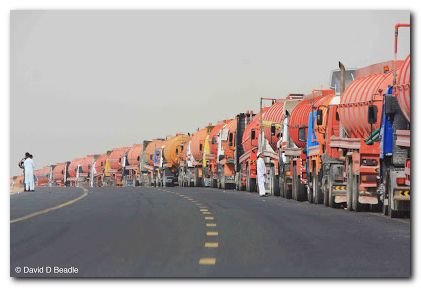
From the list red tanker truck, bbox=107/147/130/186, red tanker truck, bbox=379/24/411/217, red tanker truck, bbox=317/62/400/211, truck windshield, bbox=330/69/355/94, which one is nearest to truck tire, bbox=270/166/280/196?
truck windshield, bbox=330/69/355/94

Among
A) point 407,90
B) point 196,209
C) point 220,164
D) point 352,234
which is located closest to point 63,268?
point 352,234

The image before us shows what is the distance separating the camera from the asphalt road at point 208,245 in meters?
11.6

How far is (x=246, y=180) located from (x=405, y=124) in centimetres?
2470

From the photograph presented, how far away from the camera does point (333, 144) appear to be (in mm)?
27938

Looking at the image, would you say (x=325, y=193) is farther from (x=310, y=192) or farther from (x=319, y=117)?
(x=310, y=192)

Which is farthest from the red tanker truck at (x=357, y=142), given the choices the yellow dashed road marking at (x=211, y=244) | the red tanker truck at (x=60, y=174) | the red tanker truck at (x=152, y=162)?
the red tanker truck at (x=60, y=174)

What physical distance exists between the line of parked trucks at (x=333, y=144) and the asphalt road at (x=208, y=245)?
1.74 meters

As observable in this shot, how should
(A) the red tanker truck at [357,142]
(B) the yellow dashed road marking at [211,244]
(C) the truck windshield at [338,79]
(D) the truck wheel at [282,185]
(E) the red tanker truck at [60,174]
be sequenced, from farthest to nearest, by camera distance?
(E) the red tanker truck at [60,174] < (D) the truck wheel at [282,185] < (C) the truck windshield at [338,79] < (A) the red tanker truck at [357,142] < (B) the yellow dashed road marking at [211,244]

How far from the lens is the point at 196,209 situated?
2494 cm

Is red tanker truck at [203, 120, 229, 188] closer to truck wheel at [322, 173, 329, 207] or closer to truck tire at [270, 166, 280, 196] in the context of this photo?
truck tire at [270, 166, 280, 196]

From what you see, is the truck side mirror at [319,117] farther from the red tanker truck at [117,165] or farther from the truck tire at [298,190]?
the red tanker truck at [117,165]

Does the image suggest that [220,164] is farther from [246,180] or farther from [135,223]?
[135,223]

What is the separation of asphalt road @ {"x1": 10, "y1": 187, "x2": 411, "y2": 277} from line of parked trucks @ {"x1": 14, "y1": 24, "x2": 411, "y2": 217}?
1.74 m

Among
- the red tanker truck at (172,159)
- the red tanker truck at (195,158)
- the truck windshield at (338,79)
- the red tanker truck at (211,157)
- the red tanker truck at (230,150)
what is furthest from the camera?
the red tanker truck at (172,159)
